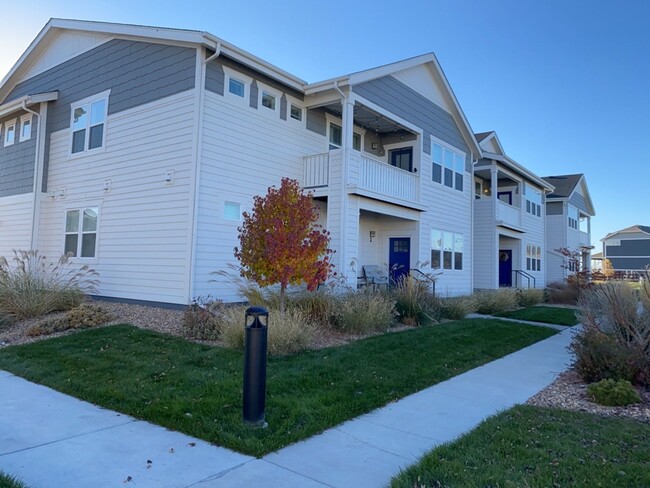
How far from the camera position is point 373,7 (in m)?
15.4

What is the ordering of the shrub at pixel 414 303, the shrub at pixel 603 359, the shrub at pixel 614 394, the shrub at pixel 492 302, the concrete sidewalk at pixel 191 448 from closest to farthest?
1. the concrete sidewalk at pixel 191 448
2. the shrub at pixel 614 394
3. the shrub at pixel 603 359
4. the shrub at pixel 414 303
5. the shrub at pixel 492 302

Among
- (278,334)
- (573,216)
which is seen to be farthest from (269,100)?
(573,216)

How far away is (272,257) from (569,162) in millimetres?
37049

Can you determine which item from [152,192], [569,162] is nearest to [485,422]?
[152,192]

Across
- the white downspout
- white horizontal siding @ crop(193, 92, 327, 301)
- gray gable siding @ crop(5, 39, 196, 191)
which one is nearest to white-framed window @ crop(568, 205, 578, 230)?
white horizontal siding @ crop(193, 92, 327, 301)

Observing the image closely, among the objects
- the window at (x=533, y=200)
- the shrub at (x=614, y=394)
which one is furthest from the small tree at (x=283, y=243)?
the window at (x=533, y=200)

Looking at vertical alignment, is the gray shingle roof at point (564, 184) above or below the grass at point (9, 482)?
above

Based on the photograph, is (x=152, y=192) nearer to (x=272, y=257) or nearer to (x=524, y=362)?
(x=272, y=257)

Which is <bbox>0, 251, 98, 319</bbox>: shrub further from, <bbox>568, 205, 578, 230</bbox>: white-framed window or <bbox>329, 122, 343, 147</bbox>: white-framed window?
<bbox>568, 205, 578, 230</bbox>: white-framed window

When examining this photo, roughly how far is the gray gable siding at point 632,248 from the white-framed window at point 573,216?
31.7 m

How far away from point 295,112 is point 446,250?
8339 mm

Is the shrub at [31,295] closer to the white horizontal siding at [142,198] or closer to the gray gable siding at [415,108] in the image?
the white horizontal siding at [142,198]

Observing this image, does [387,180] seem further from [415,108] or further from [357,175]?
[415,108]

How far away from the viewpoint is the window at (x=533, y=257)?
25922 millimetres
